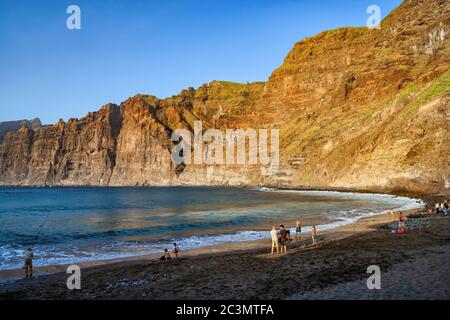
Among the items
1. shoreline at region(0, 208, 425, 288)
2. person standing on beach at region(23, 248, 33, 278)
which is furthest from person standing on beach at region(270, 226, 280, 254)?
person standing on beach at region(23, 248, 33, 278)

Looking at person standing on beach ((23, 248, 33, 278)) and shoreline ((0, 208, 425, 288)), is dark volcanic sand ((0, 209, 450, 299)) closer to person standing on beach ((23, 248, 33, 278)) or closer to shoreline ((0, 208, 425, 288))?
shoreline ((0, 208, 425, 288))

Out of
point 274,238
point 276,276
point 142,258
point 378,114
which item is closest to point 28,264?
point 142,258

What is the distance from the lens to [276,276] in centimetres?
1584

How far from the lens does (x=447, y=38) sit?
11188 cm

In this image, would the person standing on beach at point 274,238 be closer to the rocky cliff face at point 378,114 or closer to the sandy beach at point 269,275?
the sandy beach at point 269,275

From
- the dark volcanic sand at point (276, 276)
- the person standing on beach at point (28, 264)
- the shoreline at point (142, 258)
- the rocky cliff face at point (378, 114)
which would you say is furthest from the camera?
the rocky cliff face at point (378, 114)

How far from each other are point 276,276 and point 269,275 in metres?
0.44

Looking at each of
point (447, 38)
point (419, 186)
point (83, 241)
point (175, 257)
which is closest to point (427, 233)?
point (175, 257)

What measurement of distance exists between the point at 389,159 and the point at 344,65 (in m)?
93.6

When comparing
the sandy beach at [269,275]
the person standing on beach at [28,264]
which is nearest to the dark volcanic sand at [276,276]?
the sandy beach at [269,275]

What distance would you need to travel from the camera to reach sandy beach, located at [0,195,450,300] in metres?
12.9

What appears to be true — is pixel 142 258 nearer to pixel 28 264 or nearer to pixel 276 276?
pixel 28 264

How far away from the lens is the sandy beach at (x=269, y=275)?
12.9m
